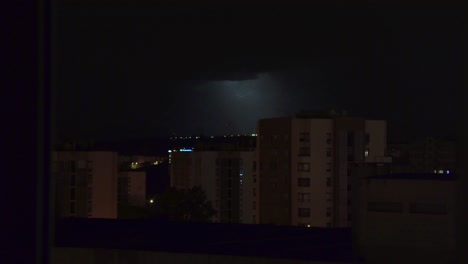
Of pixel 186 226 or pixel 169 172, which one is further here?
pixel 169 172

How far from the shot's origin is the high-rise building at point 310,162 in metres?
9.70

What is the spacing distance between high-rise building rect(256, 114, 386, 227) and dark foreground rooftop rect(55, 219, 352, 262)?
4.52m

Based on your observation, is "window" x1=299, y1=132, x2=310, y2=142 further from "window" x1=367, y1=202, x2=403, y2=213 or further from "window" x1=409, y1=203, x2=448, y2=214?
"window" x1=409, y1=203, x2=448, y2=214

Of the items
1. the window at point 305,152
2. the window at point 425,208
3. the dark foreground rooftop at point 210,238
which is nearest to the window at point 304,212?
the window at point 305,152

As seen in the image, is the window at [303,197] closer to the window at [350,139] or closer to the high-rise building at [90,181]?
the window at [350,139]

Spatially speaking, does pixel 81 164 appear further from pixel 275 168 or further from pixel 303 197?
pixel 303 197

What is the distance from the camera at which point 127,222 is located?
4.45 metres

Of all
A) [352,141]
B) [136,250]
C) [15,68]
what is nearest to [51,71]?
[15,68]

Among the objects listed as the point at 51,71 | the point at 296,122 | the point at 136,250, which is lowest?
the point at 136,250

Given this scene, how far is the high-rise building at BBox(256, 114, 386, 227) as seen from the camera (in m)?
9.70

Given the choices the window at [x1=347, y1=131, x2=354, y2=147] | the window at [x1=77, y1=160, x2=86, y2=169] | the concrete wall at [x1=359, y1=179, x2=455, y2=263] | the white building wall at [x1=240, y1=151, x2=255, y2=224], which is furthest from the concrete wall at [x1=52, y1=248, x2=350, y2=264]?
the window at [x1=347, y1=131, x2=354, y2=147]

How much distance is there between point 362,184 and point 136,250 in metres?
1.39

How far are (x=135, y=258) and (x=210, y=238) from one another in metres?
0.76

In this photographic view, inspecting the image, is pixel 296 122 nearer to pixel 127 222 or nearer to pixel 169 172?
pixel 169 172
